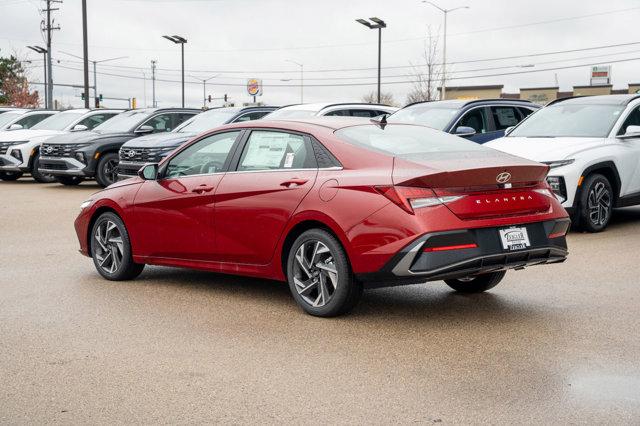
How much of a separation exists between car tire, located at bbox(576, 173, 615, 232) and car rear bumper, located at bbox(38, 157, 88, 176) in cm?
1199

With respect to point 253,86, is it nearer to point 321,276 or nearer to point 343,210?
point 321,276

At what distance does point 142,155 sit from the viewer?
18328 millimetres

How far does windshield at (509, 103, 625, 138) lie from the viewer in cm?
1280

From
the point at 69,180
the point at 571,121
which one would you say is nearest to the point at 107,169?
the point at 69,180

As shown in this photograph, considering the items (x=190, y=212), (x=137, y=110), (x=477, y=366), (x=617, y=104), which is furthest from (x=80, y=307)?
(x=137, y=110)

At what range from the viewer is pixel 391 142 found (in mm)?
7137

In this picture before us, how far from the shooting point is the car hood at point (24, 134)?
23109 mm

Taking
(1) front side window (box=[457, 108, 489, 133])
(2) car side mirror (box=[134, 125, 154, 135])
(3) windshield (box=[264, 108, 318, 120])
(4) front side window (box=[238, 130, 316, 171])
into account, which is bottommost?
(4) front side window (box=[238, 130, 316, 171])

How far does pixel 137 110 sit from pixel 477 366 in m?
18.4

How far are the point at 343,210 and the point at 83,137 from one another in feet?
49.9

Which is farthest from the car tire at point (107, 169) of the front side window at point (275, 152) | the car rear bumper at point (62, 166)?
the front side window at point (275, 152)

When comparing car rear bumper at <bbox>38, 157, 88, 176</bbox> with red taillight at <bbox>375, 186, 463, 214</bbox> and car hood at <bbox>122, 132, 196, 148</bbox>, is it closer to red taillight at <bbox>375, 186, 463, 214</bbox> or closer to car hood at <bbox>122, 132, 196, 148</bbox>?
car hood at <bbox>122, 132, 196, 148</bbox>

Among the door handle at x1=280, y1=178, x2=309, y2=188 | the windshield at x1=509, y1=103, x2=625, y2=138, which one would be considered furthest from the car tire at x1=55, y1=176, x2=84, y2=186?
the door handle at x1=280, y1=178, x2=309, y2=188

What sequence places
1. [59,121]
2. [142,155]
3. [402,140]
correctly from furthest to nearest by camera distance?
[59,121]
[142,155]
[402,140]
